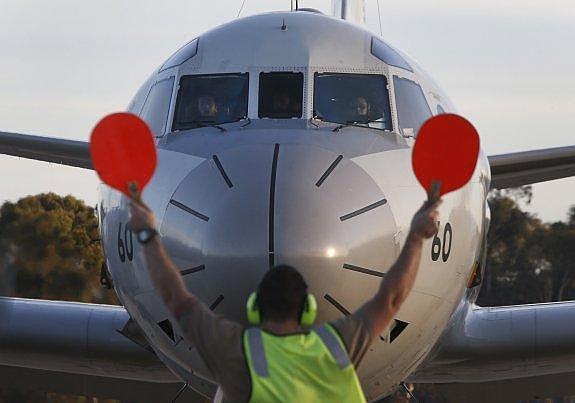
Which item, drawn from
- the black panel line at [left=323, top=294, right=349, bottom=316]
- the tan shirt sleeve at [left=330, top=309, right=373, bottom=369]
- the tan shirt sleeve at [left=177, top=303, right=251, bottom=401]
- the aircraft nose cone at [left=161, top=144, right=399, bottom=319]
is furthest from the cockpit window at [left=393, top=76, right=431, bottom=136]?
the tan shirt sleeve at [left=177, top=303, right=251, bottom=401]

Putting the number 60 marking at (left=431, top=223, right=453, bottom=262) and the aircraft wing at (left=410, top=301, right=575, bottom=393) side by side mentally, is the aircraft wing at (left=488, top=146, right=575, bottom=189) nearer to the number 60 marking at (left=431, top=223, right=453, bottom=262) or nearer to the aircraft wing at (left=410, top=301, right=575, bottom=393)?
the aircraft wing at (left=410, top=301, right=575, bottom=393)

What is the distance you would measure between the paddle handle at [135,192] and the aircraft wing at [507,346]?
6.81m

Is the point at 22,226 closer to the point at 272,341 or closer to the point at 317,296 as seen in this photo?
the point at 317,296

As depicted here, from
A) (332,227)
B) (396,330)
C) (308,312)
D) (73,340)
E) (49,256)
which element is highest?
(332,227)

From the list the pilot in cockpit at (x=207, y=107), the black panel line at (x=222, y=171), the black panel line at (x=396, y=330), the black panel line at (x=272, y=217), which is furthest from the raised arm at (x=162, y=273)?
the pilot in cockpit at (x=207, y=107)

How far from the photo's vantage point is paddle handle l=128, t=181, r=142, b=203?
19.4 ft

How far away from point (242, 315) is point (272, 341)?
9.07 feet

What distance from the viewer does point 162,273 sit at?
586cm

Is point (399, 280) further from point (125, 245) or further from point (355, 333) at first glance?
point (125, 245)

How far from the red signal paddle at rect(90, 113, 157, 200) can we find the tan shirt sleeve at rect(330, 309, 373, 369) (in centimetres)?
99

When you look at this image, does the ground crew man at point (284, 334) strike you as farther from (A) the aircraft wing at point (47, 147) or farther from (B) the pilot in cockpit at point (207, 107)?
(A) the aircraft wing at point (47, 147)


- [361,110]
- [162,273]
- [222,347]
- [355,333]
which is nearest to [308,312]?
[355,333]

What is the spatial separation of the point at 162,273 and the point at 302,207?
2380 millimetres

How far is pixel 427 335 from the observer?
983cm
